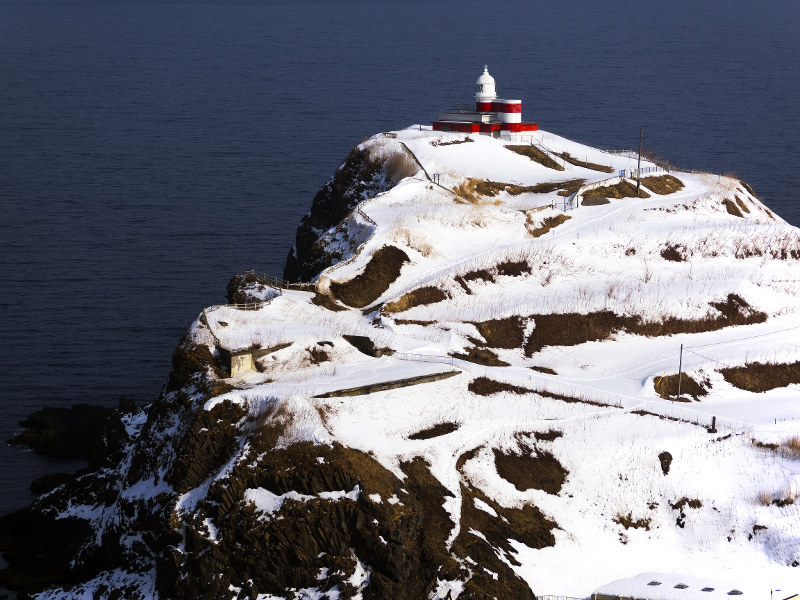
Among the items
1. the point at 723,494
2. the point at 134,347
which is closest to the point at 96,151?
the point at 134,347

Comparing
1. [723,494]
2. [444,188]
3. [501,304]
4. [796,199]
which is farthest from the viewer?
[796,199]

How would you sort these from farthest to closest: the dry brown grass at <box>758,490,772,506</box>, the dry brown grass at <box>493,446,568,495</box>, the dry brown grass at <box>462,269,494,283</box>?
the dry brown grass at <box>462,269,494,283</box> → the dry brown grass at <box>758,490,772,506</box> → the dry brown grass at <box>493,446,568,495</box>

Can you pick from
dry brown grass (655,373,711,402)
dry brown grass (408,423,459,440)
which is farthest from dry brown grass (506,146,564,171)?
dry brown grass (408,423,459,440)

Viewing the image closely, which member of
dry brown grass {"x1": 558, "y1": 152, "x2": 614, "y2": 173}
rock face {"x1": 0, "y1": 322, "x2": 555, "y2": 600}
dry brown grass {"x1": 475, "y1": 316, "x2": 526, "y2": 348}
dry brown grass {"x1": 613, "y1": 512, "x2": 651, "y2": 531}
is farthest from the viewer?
dry brown grass {"x1": 558, "y1": 152, "x2": 614, "y2": 173}

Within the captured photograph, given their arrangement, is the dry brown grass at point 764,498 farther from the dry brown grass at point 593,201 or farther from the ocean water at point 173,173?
the ocean water at point 173,173

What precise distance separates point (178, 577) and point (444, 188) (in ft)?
139

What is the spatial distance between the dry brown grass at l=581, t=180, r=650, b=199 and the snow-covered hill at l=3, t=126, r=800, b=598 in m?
4.04

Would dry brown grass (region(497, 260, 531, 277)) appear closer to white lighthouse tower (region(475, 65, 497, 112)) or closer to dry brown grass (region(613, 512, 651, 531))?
dry brown grass (region(613, 512, 651, 531))

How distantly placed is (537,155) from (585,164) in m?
4.26

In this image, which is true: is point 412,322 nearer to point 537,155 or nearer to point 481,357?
point 481,357

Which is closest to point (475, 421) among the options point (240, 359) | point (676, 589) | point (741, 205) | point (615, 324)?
point (240, 359)

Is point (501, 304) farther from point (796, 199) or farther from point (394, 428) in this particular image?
point (796, 199)

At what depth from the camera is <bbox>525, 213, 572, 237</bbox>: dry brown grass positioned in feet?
256

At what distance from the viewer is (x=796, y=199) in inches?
4796
